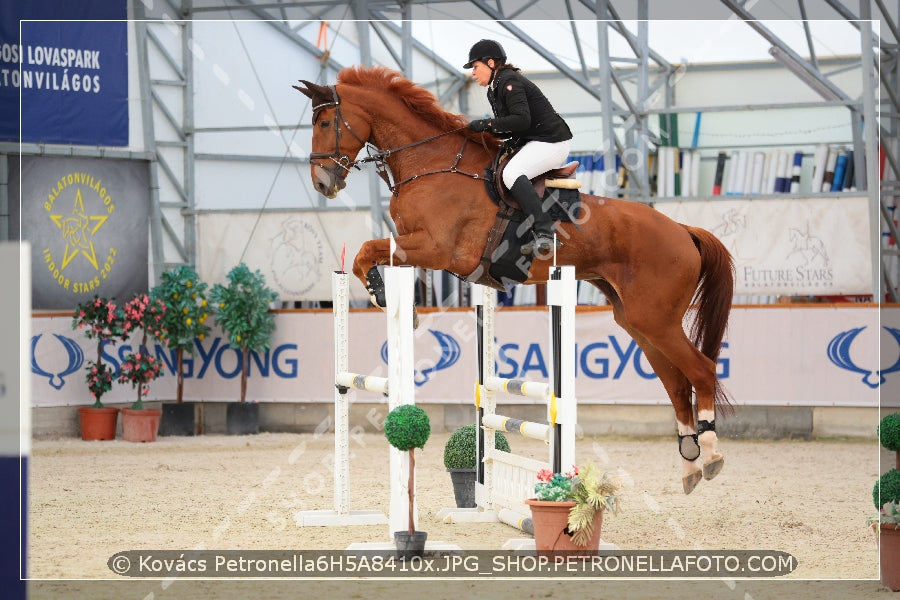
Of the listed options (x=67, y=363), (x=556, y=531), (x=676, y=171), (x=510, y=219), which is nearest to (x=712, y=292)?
(x=510, y=219)

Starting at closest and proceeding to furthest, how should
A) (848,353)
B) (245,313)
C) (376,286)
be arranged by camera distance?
(376,286) < (848,353) < (245,313)

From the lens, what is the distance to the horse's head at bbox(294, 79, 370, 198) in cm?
573

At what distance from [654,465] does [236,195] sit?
7.13 meters

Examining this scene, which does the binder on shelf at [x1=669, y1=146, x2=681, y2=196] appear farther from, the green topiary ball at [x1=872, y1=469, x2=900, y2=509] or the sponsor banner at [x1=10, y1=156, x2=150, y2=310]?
the green topiary ball at [x1=872, y1=469, x2=900, y2=509]

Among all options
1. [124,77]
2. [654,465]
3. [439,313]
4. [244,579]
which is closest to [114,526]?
[244,579]

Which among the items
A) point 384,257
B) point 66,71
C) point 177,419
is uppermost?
point 66,71

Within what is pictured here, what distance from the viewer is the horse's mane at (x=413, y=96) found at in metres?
5.92

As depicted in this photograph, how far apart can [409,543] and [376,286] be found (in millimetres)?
1303

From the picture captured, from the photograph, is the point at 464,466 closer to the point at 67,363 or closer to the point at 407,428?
the point at 407,428

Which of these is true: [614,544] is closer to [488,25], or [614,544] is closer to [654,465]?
[654,465]

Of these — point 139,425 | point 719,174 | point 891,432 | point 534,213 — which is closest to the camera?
point 891,432

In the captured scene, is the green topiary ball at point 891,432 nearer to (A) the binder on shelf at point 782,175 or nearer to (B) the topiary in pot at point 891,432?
(B) the topiary in pot at point 891,432

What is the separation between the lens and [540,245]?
5.58m

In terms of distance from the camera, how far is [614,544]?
5176mm
